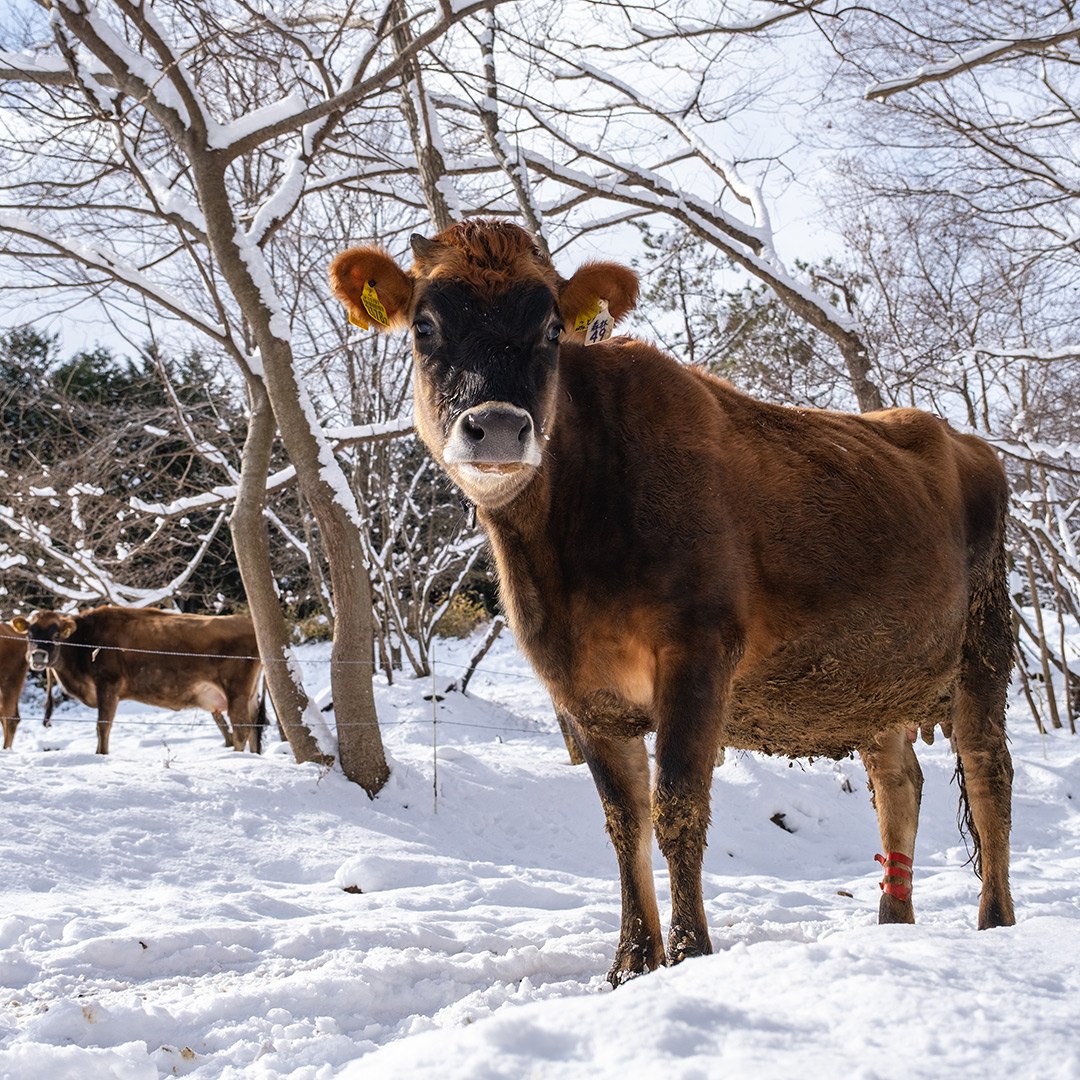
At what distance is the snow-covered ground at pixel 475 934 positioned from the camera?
5.82 feet

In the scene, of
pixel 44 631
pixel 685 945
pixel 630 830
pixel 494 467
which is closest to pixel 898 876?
pixel 630 830

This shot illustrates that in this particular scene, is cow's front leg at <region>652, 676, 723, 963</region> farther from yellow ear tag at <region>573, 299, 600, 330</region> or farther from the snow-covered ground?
yellow ear tag at <region>573, 299, 600, 330</region>

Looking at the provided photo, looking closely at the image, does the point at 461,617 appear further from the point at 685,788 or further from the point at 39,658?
the point at 685,788

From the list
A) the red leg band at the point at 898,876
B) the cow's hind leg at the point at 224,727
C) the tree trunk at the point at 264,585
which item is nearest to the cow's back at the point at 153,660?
the cow's hind leg at the point at 224,727

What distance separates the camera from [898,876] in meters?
4.77

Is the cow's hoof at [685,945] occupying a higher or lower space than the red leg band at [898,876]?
higher

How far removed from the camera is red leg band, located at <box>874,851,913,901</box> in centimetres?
475

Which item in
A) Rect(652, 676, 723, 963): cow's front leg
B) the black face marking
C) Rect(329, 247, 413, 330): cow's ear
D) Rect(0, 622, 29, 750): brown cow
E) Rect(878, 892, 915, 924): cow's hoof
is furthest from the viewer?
Rect(0, 622, 29, 750): brown cow

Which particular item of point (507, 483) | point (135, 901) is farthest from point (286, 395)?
point (507, 483)

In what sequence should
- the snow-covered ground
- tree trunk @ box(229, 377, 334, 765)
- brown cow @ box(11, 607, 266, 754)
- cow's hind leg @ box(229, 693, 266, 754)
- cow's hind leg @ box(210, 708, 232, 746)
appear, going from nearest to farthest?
the snow-covered ground
tree trunk @ box(229, 377, 334, 765)
cow's hind leg @ box(229, 693, 266, 754)
brown cow @ box(11, 607, 266, 754)
cow's hind leg @ box(210, 708, 232, 746)

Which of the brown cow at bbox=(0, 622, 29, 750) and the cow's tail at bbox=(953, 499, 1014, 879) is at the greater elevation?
the cow's tail at bbox=(953, 499, 1014, 879)

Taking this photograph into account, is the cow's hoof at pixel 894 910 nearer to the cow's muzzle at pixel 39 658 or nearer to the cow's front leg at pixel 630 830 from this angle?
the cow's front leg at pixel 630 830

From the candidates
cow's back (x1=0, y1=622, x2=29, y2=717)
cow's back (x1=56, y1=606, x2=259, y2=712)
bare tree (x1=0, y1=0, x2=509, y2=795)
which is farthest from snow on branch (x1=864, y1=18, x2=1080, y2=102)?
cow's back (x1=0, y1=622, x2=29, y2=717)

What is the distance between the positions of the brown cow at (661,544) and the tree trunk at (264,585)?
449 cm
